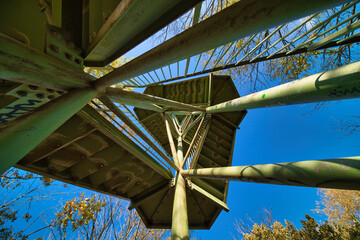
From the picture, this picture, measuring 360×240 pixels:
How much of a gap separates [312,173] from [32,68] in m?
2.77

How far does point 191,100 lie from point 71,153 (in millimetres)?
5357

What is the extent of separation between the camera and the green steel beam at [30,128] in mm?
1165

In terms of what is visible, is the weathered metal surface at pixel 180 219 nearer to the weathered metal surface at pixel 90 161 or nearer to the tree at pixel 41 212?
the weathered metal surface at pixel 90 161

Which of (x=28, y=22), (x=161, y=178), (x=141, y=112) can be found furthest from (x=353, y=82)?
(x=141, y=112)

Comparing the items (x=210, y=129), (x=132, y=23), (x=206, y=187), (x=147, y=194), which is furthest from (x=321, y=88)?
(x=210, y=129)

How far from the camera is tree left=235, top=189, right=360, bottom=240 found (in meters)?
5.06

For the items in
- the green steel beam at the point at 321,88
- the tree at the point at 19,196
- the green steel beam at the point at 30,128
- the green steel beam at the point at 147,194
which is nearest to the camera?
the green steel beam at the point at 30,128

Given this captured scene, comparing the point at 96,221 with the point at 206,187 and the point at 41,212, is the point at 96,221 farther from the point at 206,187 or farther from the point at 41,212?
the point at 206,187

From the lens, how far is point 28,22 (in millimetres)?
1400

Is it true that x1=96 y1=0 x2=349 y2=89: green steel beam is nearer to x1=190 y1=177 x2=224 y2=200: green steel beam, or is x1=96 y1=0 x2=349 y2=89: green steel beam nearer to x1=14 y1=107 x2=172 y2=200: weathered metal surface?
x1=14 y1=107 x2=172 y2=200: weathered metal surface

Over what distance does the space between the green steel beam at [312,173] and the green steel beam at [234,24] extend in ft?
4.35

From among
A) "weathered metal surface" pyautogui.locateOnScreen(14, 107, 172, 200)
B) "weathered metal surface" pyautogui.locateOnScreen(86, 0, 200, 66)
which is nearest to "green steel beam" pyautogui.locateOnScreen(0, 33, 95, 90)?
"weathered metal surface" pyautogui.locateOnScreen(86, 0, 200, 66)

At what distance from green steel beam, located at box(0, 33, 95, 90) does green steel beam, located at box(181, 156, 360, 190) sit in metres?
2.53

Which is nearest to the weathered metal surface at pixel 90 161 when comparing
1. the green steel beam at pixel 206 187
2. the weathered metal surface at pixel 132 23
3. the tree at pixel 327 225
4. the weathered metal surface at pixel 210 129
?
the green steel beam at pixel 206 187
